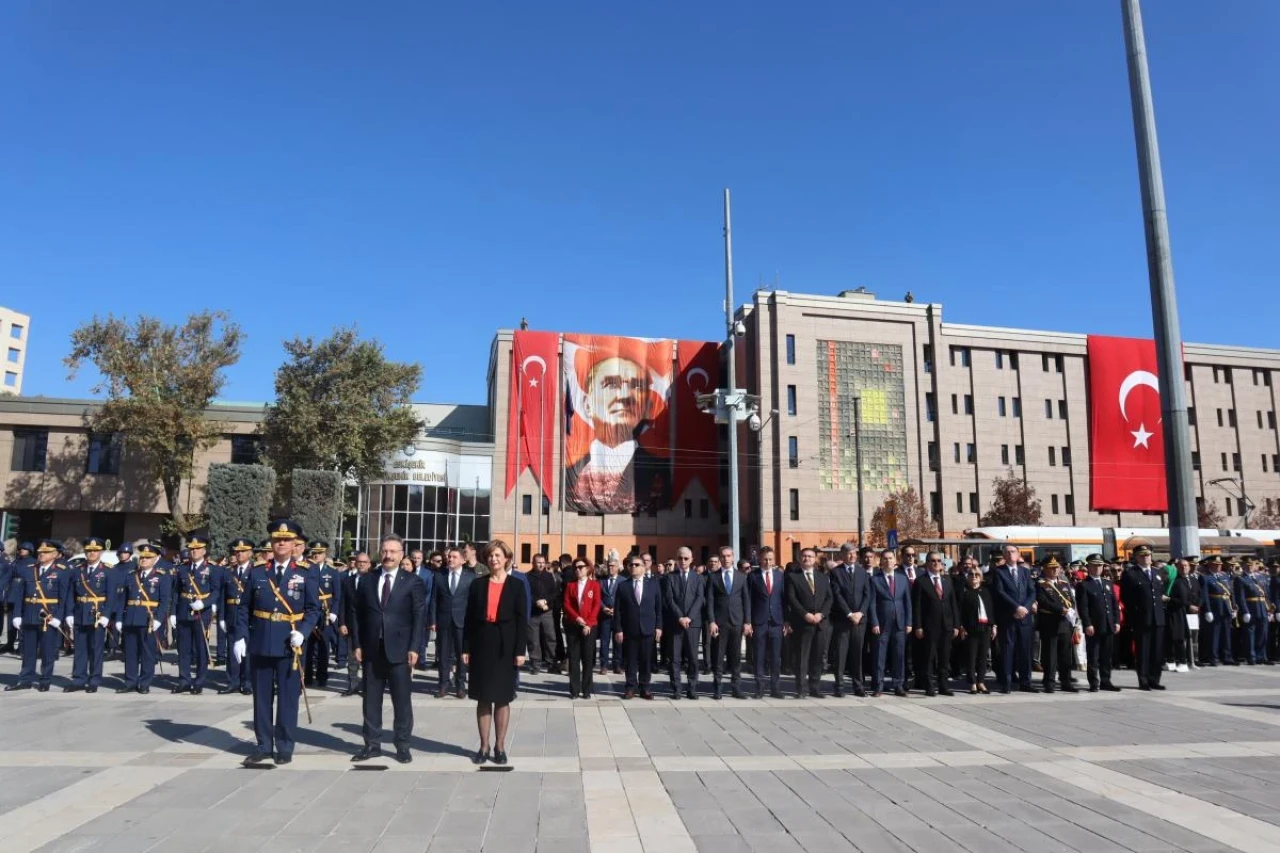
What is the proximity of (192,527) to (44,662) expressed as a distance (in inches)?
1346

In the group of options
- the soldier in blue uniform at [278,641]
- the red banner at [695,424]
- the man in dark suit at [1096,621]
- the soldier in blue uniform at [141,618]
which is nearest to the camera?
the soldier in blue uniform at [278,641]

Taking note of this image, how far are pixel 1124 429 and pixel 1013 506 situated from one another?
12800mm

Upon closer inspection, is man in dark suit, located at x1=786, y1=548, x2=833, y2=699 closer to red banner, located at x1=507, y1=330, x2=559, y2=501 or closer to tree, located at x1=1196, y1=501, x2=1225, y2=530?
red banner, located at x1=507, y1=330, x2=559, y2=501

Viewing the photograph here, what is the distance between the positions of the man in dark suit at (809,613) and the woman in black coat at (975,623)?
221cm

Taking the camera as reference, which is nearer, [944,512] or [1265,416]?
[944,512]

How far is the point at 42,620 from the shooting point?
12.0m

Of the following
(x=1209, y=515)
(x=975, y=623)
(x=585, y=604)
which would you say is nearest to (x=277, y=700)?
(x=585, y=604)

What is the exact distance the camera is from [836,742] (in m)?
8.79

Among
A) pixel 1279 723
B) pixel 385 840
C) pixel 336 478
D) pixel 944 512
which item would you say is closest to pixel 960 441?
pixel 944 512

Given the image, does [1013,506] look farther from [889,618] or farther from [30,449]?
[30,449]

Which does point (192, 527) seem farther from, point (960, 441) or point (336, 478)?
point (960, 441)

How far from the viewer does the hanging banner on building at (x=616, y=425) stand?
182ft

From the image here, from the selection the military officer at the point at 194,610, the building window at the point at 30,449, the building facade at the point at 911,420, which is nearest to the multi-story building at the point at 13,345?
the building window at the point at 30,449

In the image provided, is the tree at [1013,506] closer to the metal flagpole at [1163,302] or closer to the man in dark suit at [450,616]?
the metal flagpole at [1163,302]
